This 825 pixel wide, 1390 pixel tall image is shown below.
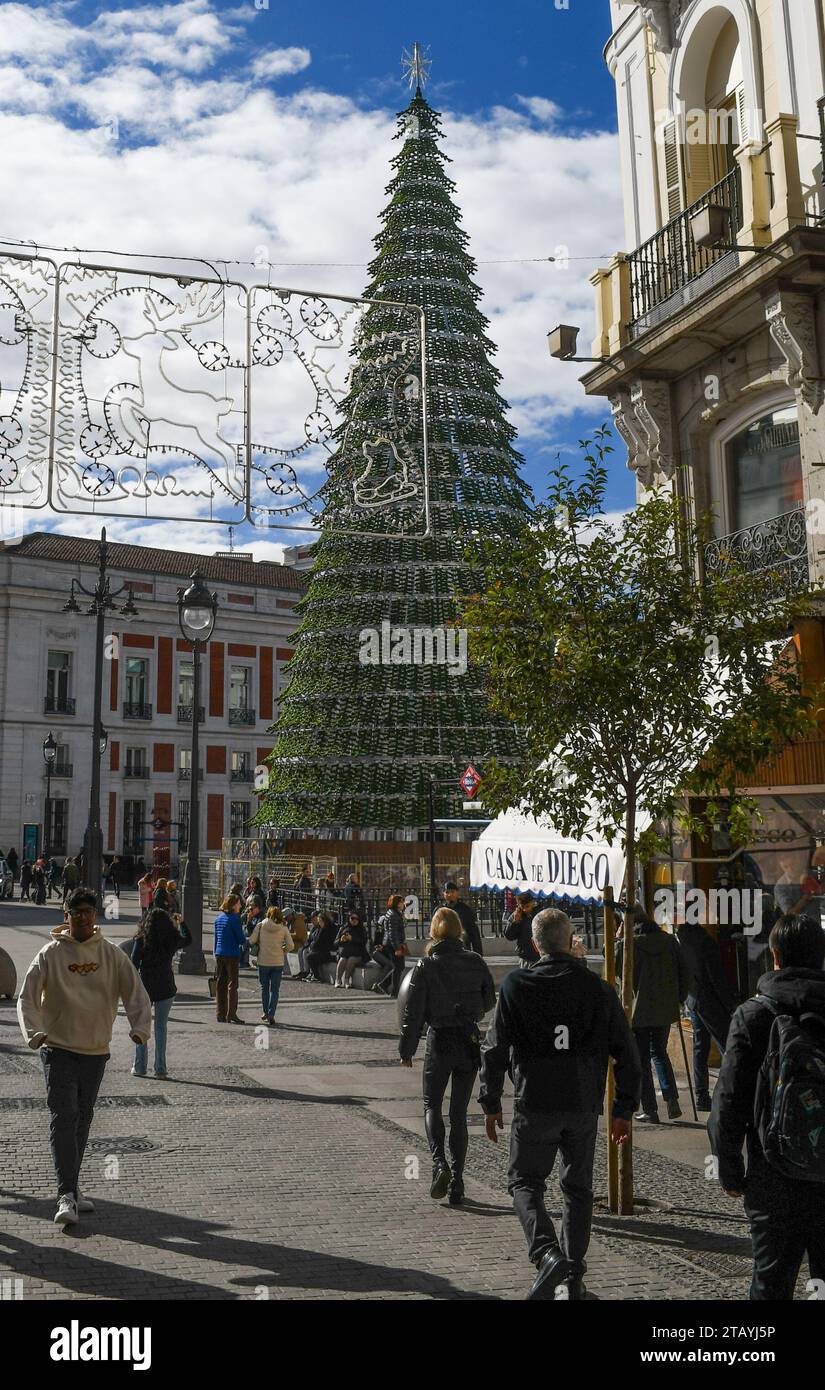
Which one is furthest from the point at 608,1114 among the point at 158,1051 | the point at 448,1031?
the point at 158,1051

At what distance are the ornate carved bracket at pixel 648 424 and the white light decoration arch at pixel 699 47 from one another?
2985mm

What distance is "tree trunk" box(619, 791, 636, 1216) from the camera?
23.9ft

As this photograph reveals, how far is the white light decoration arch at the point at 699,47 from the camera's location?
1392 centimetres

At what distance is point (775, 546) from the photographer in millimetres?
12953

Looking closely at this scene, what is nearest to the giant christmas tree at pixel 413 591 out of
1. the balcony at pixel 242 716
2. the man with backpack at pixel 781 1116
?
the man with backpack at pixel 781 1116

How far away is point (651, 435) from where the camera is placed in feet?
49.8

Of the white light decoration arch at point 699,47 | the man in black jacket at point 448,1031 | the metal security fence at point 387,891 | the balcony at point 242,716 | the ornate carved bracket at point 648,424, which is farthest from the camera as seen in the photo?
the balcony at point 242,716

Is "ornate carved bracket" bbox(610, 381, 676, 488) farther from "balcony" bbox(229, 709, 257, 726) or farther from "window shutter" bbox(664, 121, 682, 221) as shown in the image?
"balcony" bbox(229, 709, 257, 726)

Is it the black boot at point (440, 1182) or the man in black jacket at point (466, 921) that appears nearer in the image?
the black boot at point (440, 1182)

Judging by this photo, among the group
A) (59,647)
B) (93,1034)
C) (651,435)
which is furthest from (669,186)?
(59,647)

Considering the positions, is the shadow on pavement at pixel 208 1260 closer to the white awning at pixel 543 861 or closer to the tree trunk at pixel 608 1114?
the tree trunk at pixel 608 1114

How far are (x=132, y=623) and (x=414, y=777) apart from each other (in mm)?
36021

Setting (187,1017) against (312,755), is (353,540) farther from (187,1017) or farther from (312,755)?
(187,1017)

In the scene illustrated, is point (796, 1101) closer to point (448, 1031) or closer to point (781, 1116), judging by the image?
point (781, 1116)
